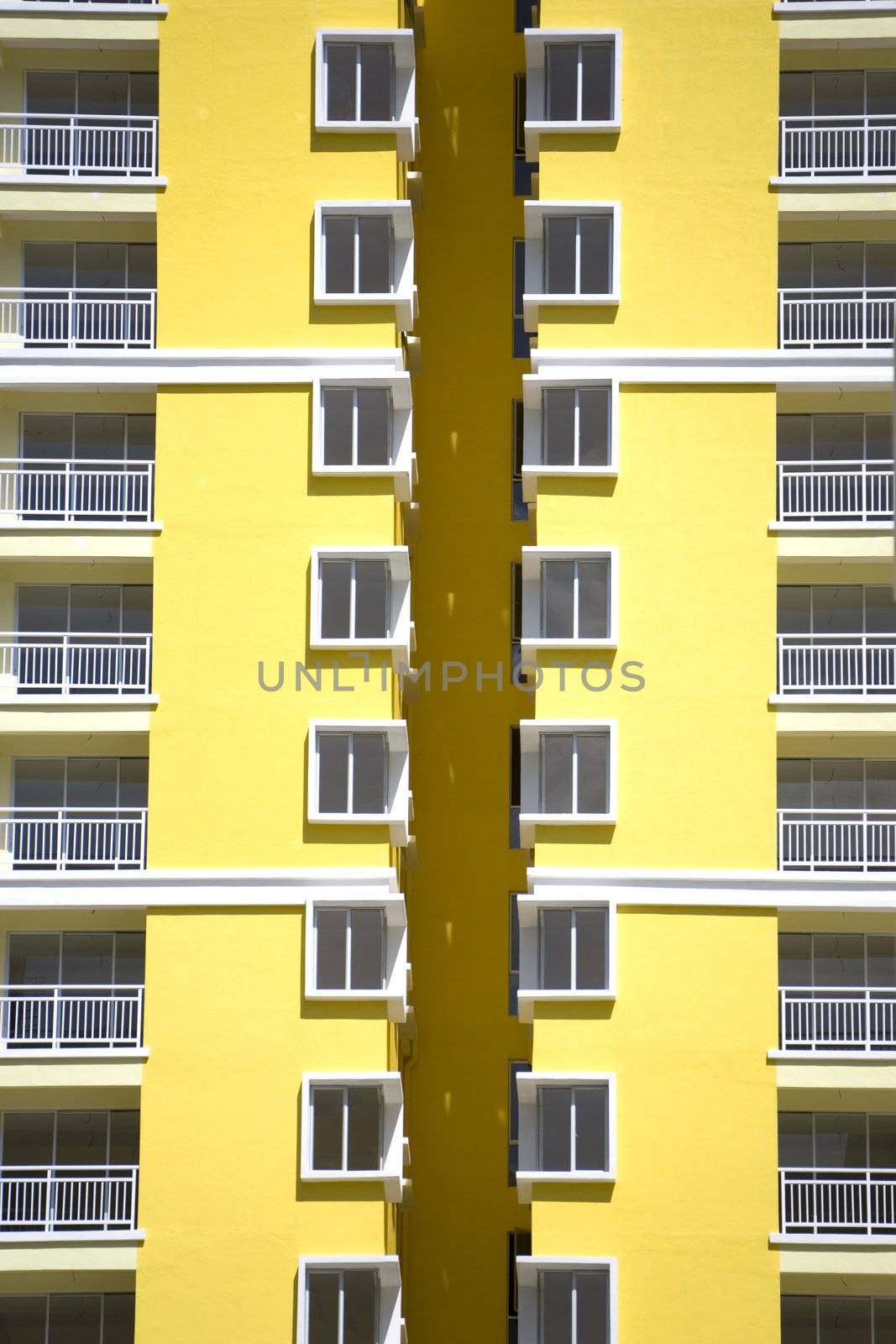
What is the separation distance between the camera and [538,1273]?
36750mm

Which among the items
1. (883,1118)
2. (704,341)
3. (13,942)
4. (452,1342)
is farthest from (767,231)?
(452,1342)

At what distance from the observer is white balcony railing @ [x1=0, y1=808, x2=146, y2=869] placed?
1521 inches

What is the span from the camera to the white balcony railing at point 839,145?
40.3 meters

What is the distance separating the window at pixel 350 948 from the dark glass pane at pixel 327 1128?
1.81m

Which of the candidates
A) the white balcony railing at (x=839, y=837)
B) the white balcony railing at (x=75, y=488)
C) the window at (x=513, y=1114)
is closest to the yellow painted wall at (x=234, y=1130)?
the window at (x=513, y=1114)

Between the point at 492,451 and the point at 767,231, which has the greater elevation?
the point at 767,231

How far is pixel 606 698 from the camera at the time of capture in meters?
38.4

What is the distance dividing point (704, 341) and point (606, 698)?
6.66 metres

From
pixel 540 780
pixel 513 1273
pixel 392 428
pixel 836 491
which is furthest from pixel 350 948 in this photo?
pixel 836 491

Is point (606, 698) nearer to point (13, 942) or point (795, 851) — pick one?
point (795, 851)

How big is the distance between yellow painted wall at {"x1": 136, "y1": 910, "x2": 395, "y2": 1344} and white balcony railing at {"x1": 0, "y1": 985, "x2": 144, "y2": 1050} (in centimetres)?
111

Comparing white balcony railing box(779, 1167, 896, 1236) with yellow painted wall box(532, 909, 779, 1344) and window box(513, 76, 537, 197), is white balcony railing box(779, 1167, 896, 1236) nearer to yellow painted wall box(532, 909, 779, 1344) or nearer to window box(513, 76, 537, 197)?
yellow painted wall box(532, 909, 779, 1344)

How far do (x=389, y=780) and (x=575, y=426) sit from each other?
280 inches

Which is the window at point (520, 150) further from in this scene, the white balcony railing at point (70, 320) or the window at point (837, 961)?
the window at point (837, 961)
